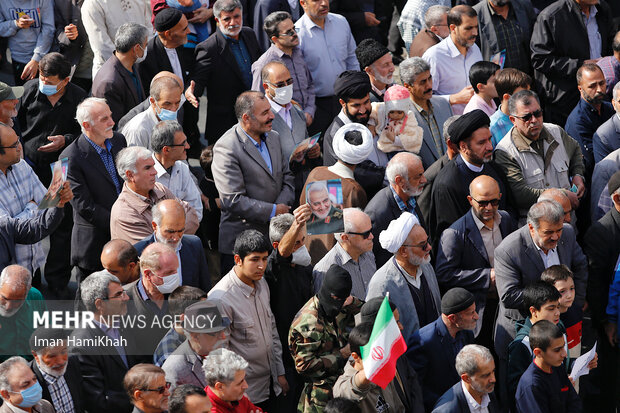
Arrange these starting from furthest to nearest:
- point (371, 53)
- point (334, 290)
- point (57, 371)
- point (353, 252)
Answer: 1. point (371, 53)
2. point (353, 252)
3. point (334, 290)
4. point (57, 371)

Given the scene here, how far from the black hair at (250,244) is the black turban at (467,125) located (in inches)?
77.3

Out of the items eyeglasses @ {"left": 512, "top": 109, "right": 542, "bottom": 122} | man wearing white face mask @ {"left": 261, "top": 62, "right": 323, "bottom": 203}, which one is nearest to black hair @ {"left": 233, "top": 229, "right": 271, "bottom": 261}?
man wearing white face mask @ {"left": 261, "top": 62, "right": 323, "bottom": 203}

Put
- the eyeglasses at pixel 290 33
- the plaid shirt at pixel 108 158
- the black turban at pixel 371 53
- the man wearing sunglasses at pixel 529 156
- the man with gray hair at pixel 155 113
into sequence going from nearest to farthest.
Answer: the plaid shirt at pixel 108 158
the man wearing sunglasses at pixel 529 156
the man with gray hair at pixel 155 113
the black turban at pixel 371 53
the eyeglasses at pixel 290 33

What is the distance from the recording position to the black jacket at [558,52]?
11039 mm

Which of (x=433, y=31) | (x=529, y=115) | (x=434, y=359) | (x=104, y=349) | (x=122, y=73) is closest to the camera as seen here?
(x=104, y=349)

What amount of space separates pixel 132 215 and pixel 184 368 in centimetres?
163

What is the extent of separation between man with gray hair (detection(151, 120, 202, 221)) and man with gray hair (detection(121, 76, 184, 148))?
1.26ft

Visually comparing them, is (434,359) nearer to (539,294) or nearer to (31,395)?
(539,294)

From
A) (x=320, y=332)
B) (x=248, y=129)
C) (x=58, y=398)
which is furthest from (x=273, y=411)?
(x=248, y=129)

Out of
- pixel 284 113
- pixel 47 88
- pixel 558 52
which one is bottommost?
pixel 558 52

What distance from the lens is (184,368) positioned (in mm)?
7094

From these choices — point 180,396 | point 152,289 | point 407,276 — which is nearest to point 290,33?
point 407,276

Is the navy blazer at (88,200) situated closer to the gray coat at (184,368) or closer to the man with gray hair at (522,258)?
the gray coat at (184,368)

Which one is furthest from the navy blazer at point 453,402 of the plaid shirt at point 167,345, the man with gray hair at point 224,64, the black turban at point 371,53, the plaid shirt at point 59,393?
the man with gray hair at point 224,64
